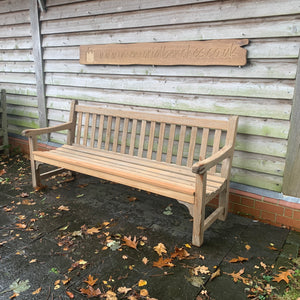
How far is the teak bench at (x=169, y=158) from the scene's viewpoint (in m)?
2.78

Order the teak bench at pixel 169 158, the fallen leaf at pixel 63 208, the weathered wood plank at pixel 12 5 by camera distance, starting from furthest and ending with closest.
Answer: the weathered wood plank at pixel 12 5 → the fallen leaf at pixel 63 208 → the teak bench at pixel 169 158

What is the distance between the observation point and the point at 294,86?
9.64ft

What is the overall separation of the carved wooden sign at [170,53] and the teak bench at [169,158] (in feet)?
2.09

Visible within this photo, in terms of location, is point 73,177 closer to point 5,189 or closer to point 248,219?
point 5,189

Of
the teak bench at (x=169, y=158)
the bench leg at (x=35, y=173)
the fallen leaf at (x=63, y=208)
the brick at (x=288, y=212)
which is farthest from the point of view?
the bench leg at (x=35, y=173)

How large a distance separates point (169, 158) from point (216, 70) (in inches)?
45.0

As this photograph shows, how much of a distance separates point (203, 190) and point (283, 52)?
Answer: 5.22ft

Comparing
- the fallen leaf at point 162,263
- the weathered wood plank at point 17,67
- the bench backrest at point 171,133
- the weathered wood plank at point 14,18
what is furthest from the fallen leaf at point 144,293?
the weathered wood plank at point 14,18

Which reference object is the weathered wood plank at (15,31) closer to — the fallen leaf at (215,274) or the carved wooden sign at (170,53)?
the carved wooden sign at (170,53)

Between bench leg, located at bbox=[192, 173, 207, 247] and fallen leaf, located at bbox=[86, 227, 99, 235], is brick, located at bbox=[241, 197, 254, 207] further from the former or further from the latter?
fallen leaf, located at bbox=[86, 227, 99, 235]

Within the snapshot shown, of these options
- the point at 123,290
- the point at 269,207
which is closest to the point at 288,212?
the point at 269,207

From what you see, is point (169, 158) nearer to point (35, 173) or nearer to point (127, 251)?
point (127, 251)

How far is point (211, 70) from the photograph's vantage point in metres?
3.37

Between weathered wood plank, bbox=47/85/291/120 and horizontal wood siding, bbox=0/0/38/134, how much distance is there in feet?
4.00
